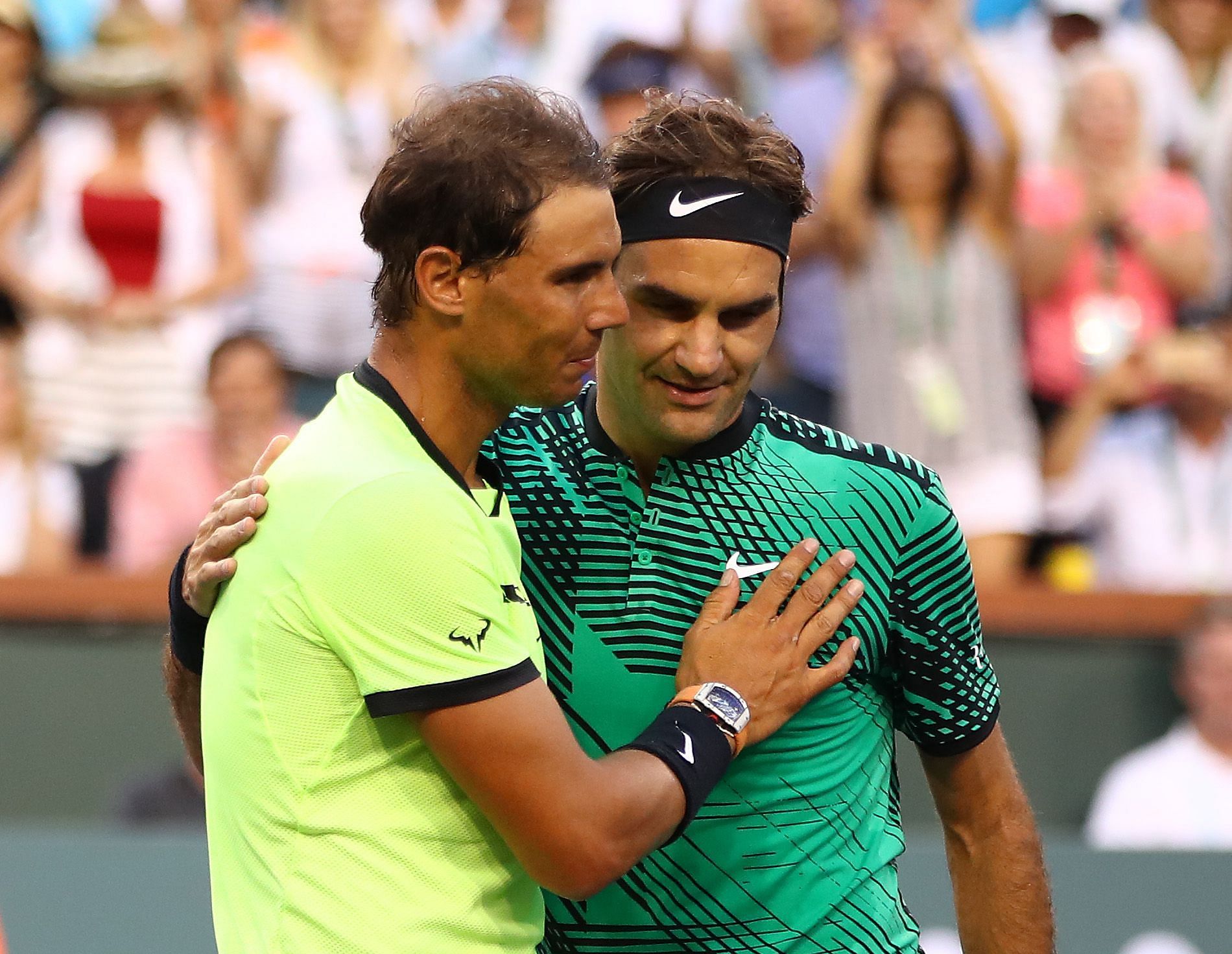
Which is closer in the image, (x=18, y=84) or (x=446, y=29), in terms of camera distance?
(x=18, y=84)

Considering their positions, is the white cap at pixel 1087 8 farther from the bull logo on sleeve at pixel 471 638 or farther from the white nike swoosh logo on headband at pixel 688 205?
the bull logo on sleeve at pixel 471 638

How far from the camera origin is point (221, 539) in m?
2.28

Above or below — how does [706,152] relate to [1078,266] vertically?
above

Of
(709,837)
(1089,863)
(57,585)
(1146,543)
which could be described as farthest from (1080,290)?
(709,837)

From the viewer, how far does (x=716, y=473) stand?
104 inches

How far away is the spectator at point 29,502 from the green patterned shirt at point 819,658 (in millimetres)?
3477

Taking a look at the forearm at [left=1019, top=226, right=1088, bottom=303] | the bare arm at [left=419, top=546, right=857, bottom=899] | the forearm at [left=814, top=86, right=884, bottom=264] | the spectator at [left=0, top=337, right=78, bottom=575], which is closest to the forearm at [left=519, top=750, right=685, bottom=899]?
the bare arm at [left=419, top=546, right=857, bottom=899]

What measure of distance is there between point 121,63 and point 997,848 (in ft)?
15.3

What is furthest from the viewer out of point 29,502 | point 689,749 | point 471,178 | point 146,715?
point 29,502

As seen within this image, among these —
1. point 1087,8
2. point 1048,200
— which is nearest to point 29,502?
point 1048,200

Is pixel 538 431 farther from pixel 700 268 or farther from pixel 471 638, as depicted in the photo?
pixel 471 638

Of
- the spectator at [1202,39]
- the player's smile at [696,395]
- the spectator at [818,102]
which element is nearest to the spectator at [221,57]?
the spectator at [818,102]

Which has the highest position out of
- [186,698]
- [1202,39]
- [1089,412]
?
[1202,39]

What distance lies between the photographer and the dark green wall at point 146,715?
5340 mm
